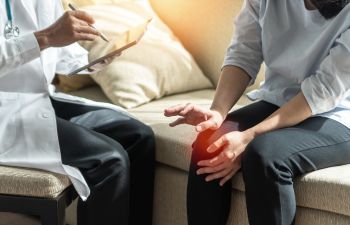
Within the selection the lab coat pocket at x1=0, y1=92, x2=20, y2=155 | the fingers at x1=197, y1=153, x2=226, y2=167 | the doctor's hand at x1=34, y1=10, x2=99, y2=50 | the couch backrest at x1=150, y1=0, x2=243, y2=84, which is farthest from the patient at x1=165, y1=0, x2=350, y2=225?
the couch backrest at x1=150, y1=0, x2=243, y2=84

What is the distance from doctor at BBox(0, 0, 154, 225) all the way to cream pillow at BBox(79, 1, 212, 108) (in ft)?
0.97

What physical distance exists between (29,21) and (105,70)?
482mm

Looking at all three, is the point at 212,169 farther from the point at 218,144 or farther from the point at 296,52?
the point at 296,52

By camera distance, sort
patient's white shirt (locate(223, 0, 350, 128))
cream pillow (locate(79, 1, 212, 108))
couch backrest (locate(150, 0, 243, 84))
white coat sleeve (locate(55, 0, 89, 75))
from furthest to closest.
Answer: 1. couch backrest (locate(150, 0, 243, 84))
2. cream pillow (locate(79, 1, 212, 108))
3. white coat sleeve (locate(55, 0, 89, 75))
4. patient's white shirt (locate(223, 0, 350, 128))

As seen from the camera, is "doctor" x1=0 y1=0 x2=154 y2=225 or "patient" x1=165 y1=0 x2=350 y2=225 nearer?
"patient" x1=165 y1=0 x2=350 y2=225

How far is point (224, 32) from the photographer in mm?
2211

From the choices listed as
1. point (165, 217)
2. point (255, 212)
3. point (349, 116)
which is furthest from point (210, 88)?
point (255, 212)

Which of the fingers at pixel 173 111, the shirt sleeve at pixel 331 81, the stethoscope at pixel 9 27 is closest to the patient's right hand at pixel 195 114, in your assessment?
the fingers at pixel 173 111

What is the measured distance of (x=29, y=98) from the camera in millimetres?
1641

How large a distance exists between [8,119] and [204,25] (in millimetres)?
964

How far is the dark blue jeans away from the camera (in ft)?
4.49

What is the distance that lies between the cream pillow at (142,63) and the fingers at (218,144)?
66 cm

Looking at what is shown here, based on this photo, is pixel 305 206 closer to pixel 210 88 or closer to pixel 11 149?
pixel 11 149

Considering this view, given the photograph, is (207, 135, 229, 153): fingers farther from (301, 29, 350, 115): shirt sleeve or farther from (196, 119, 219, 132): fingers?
(301, 29, 350, 115): shirt sleeve
